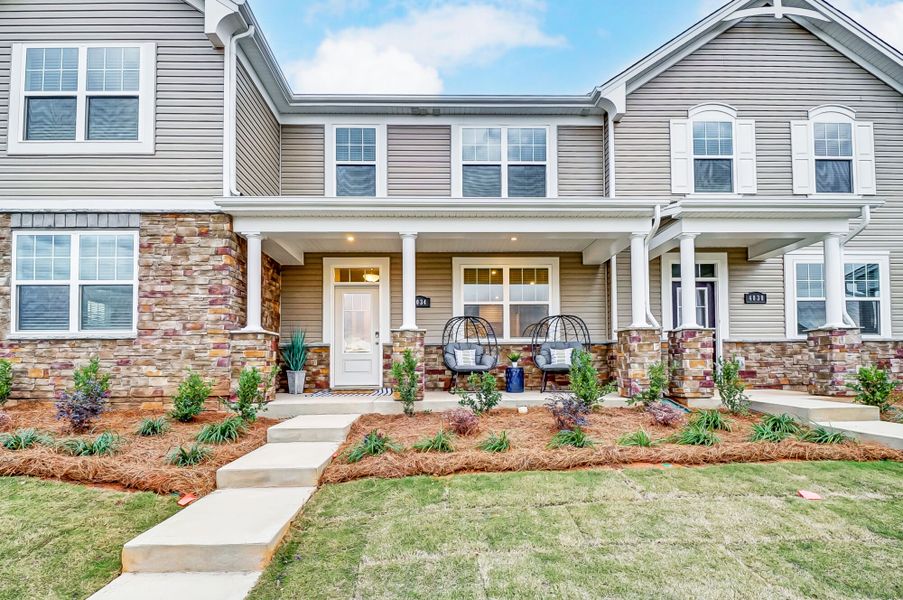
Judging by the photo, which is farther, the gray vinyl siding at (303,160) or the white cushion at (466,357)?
the gray vinyl siding at (303,160)

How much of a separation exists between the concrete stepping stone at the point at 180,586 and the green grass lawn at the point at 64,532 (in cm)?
15

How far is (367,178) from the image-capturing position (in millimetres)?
8383

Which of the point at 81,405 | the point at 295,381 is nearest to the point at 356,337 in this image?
the point at 295,381

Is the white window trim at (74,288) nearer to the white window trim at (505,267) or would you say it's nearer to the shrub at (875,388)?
the white window trim at (505,267)

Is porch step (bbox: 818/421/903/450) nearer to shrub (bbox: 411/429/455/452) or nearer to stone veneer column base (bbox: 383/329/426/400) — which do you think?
shrub (bbox: 411/429/455/452)

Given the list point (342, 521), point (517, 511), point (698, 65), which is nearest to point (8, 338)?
point (342, 521)

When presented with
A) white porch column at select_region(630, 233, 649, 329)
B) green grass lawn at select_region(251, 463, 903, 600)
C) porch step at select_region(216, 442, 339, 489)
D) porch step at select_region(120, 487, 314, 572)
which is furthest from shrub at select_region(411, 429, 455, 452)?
white porch column at select_region(630, 233, 649, 329)

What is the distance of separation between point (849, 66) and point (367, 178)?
8.75 m

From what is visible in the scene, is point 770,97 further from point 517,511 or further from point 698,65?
point 517,511

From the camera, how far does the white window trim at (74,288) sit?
6.30 metres

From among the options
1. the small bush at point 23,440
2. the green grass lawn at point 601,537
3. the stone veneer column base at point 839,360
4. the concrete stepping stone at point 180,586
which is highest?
the stone veneer column base at point 839,360

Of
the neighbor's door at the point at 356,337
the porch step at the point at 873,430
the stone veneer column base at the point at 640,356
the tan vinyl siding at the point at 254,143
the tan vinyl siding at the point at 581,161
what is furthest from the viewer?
the tan vinyl siding at the point at 581,161

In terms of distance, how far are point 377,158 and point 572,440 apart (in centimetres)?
597

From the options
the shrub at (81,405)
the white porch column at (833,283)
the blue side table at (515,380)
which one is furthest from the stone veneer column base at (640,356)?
the shrub at (81,405)
